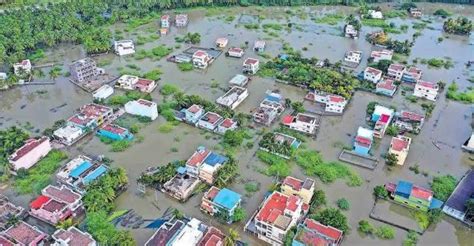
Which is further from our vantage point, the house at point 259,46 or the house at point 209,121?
the house at point 259,46

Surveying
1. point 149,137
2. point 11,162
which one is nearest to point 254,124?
point 149,137

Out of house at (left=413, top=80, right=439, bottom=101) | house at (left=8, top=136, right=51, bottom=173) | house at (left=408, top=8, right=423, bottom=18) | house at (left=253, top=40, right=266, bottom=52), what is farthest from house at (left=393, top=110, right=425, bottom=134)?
house at (left=8, top=136, right=51, bottom=173)

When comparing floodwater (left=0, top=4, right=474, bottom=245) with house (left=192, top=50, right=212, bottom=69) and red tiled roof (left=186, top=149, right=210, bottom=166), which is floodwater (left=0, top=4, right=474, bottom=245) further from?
red tiled roof (left=186, top=149, right=210, bottom=166)

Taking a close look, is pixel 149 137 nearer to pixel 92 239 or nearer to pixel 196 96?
pixel 196 96

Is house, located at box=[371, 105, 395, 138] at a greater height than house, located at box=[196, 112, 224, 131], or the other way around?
house, located at box=[371, 105, 395, 138]

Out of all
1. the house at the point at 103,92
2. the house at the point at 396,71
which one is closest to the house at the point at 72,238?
the house at the point at 103,92

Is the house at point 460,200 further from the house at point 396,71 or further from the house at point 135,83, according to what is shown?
the house at point 135,83

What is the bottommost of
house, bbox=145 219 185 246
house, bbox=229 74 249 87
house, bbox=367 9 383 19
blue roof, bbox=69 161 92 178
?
house, bbox=145 219 185 246

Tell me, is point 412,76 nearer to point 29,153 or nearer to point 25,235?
point 29,153
